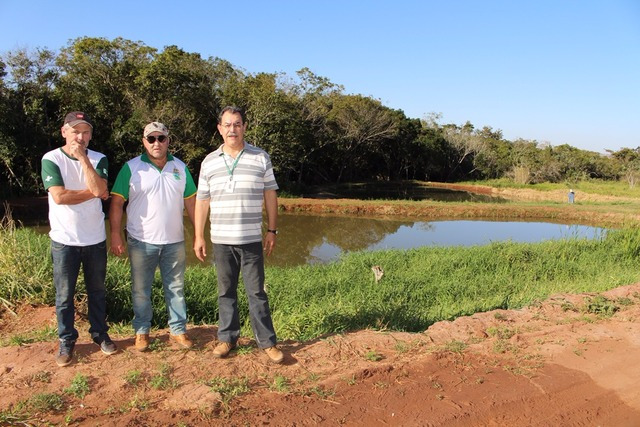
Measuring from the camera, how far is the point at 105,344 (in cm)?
305

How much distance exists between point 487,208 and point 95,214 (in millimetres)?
17318

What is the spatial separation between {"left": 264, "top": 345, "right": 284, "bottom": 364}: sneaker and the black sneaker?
1010 millimetres

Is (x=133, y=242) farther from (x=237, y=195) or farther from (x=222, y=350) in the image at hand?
(x=222, y=350)

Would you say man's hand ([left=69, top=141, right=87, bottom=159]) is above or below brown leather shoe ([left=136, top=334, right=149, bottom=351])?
above

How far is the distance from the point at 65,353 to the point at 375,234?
11.2 metres

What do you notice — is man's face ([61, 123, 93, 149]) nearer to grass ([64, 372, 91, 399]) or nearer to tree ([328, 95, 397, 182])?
grass ([64, 372, 91, 399])

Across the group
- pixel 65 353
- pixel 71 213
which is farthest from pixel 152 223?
pixel 65 353

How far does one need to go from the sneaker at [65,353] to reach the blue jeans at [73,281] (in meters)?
0.03

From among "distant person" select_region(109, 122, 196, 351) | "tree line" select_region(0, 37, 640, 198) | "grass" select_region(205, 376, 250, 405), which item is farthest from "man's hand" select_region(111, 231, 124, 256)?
"tree line" select_region(0, 37, 640, 198)

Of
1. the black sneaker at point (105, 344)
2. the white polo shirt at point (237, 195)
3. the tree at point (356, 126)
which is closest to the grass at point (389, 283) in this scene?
the black sneaker at point (105, 344)

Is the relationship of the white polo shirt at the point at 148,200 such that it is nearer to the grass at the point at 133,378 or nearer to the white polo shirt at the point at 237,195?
the white polo shirt at the point at 237,195

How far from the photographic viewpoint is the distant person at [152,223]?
10.1 ft

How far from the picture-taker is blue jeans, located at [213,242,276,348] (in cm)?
308

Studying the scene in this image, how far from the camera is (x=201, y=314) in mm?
5430
